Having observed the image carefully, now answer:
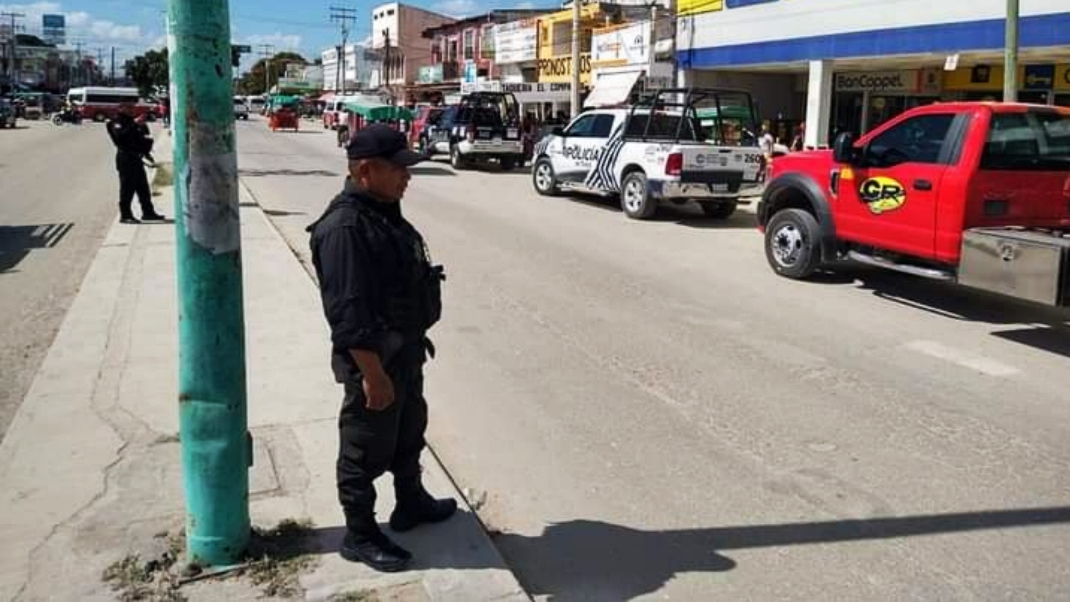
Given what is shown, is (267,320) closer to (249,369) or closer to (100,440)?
(249,369)

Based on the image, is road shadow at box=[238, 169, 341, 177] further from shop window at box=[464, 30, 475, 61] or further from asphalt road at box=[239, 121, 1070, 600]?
shop window at box=[464, 30, 475, 61]

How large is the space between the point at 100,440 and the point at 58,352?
201cm

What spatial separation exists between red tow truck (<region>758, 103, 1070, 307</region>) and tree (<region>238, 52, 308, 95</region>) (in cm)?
15121

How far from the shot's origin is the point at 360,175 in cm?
327

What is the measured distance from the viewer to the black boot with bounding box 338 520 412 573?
352cm

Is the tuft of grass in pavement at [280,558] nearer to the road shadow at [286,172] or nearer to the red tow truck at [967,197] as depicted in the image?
the red tow truck at [967,197]

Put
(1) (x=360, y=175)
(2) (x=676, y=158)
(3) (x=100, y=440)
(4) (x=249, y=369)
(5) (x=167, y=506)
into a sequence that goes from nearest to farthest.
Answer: (1) (x=360, y=175) → (5) (x=167, y=506) → (3) (x=100, y=440) → (4) (x=249, y=369) → (2) (x=676, y=158)

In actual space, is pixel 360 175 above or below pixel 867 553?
above

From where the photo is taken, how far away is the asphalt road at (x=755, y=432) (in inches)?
152

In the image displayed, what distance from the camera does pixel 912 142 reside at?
8.53m

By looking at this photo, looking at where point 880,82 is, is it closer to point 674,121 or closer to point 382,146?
point 674,121

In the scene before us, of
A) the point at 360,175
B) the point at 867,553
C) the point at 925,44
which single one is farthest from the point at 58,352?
the point at 925,44

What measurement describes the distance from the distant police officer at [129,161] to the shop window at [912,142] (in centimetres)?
957

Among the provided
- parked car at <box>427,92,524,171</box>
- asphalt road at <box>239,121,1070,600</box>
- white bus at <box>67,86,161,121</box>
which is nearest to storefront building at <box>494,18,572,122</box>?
parked car at <box>427,92,524,171</box>
